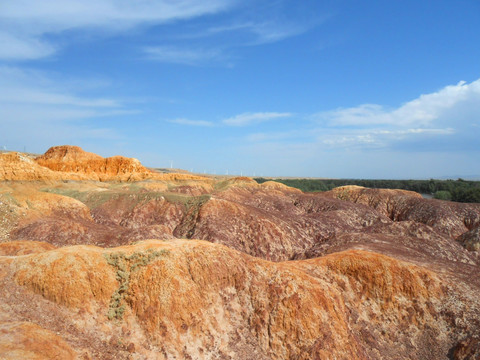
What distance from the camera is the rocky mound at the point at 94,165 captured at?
265ft

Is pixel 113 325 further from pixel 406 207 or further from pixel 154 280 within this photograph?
pixel 406 207

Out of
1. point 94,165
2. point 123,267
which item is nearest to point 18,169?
point 94,165

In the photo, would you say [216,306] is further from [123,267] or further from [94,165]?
[94,165]

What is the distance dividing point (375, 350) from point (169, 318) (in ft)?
36.8

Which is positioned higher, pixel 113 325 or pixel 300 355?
pixel 113 325

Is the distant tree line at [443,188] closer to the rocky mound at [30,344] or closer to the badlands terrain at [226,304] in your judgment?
the badlands terrain at [226,304]

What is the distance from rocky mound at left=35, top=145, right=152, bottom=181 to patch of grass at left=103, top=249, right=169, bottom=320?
2582 inches

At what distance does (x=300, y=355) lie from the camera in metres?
15.1

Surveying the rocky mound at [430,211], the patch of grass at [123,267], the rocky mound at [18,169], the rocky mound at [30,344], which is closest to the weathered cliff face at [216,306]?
the patch of grass at [123,267]

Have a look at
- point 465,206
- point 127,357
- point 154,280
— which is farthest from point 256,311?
point 465,206

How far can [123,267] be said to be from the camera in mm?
16484

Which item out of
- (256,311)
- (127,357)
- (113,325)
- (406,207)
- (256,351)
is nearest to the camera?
(127,357)

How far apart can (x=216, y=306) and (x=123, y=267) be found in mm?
5240

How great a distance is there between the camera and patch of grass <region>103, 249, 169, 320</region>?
15.0 meters
